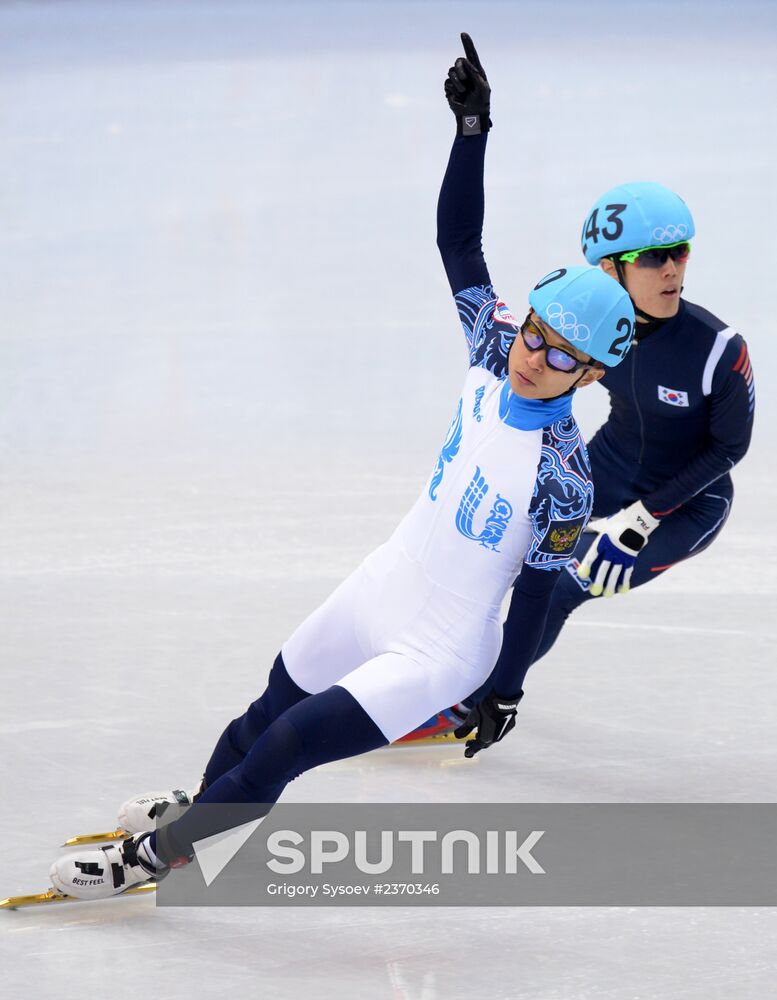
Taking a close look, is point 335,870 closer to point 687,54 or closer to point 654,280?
point 654,280

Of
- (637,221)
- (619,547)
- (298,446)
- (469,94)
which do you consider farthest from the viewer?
(298,446)

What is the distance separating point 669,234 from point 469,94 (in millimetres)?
865

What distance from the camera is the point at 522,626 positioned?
11.4 ft

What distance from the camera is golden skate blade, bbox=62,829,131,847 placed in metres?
3.90

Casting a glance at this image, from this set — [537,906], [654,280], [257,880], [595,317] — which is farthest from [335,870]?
[654,280]

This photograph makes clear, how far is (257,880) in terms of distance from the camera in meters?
3.83

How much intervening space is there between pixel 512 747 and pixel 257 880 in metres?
1.11

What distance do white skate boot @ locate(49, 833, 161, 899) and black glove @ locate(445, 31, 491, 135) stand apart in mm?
1798

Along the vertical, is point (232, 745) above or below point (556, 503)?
below

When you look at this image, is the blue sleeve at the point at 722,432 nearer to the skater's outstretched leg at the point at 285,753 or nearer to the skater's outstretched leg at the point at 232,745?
the skater's outstretched leg at the point at 232,745

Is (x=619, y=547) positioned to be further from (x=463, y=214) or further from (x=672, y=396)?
(x=463, y=214)

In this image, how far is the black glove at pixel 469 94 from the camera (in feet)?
12.0

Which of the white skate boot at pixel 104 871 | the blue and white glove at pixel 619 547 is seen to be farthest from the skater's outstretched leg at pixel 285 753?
the blue and white glove at pixel 619 547

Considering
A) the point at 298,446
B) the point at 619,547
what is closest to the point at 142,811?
the point at 619,547
